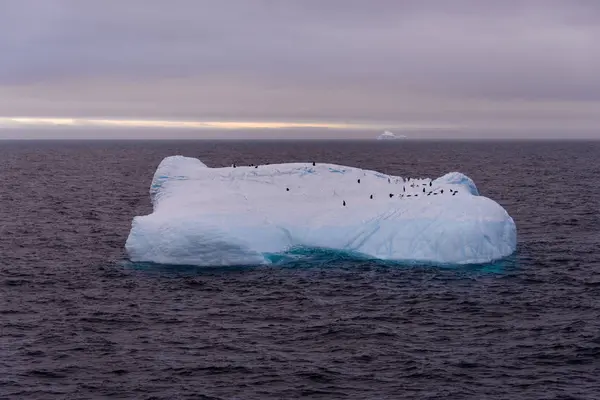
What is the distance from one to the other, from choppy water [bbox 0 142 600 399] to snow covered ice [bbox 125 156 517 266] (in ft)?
3.47

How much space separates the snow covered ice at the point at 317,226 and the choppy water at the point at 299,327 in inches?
41.6

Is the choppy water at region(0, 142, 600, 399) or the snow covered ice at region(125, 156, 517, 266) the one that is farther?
the snow covered ice at region(125, 156, 517, 266)

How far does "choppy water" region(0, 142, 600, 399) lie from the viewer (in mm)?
20672

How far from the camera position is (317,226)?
36.2 meters

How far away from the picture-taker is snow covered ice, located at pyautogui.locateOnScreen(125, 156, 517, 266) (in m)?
34.2

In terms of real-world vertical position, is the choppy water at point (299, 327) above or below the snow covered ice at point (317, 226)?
below

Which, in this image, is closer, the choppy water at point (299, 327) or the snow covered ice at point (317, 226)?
the choppy water at point (299, 327)

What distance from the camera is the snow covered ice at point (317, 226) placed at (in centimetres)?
3416

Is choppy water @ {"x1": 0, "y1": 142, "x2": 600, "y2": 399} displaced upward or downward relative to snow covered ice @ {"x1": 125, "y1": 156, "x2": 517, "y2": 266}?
downward

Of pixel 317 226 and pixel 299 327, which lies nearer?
pixel 299 327

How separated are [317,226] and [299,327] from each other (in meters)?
10.9

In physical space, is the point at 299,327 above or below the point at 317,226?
below

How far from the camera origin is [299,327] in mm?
25984

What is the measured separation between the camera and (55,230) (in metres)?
46.8
